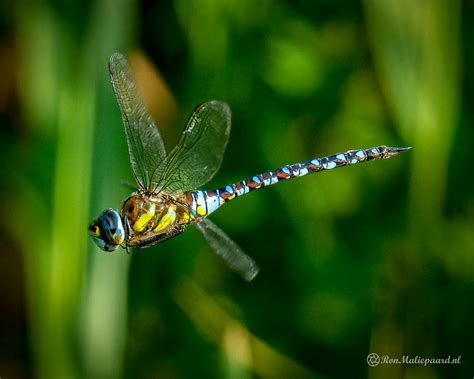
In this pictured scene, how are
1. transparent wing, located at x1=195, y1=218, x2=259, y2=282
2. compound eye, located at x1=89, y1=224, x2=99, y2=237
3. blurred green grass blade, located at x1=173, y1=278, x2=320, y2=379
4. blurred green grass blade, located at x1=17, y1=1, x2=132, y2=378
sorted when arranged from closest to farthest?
1. compound eye, located at x1=89, y1=224, x2=99, y2=237
2. transparent wing, located at x1=195, y1=218, x2=259, y2=282
3. blurred green grass blade, located at x1=17, y1=1, x2=132, y2=378
4. blurred green grass blade, located at x1=173, y1=278, x2=320, y2=379

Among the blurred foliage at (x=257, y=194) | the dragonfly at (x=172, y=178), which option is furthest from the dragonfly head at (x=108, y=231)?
the blurred foliage at (x=257, y=194)

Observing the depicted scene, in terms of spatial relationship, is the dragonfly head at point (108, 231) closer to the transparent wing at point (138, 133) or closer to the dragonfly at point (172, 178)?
the dragonfly at point (172, 178)

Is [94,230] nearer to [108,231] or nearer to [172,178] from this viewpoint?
[108,231]

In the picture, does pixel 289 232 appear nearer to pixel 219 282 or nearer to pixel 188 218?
pixel 219 282

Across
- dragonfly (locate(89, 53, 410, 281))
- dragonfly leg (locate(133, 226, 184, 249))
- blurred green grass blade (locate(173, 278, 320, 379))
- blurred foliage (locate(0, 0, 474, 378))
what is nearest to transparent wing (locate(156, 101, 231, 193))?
dragonfly (locate(89, 53, 410, 281))

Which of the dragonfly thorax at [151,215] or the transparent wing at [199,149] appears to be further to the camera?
the transparent wing at [199,149]

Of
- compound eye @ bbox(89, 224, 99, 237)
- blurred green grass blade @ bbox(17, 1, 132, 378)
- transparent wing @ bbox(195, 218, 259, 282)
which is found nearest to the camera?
compound eye @ bbox(89, 224, 99, 237)

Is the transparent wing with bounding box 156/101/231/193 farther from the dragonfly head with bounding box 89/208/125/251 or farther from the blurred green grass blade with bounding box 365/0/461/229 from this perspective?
the blurred green grass blade with bounding box 365/0/461/229
